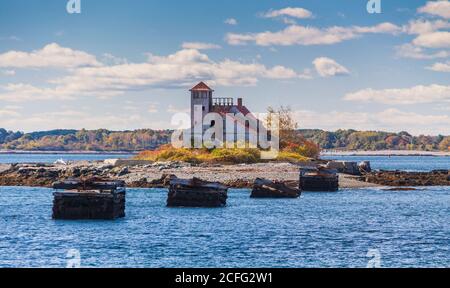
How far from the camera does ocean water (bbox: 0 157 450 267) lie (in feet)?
134

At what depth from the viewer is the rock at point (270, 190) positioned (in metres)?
81.9

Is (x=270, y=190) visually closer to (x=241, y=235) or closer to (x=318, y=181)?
(x=318, y=181)

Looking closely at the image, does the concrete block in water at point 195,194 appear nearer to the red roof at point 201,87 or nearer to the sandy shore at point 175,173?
the sandy shore at point 175,173

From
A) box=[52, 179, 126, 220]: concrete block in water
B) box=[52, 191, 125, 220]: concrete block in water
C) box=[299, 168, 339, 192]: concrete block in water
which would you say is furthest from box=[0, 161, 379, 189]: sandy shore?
box=[52, 179, 126, 220]: concrete block in water

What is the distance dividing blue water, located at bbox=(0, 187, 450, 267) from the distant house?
55.8 metres

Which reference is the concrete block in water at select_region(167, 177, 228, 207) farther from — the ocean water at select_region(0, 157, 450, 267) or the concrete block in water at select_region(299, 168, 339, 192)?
the concrete block in water at select_region(299, 168, 339, 192)

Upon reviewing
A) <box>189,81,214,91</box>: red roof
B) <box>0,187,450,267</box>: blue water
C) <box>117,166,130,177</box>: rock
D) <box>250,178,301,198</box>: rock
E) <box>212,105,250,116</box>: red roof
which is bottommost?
<box>0,187,450,267</box>: blue water

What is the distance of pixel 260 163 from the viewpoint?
124 m

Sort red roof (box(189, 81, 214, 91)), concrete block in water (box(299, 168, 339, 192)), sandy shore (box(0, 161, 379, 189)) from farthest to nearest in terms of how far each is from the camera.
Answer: red roof (box(189, 81, 214, 91))
sandy shore (box(0, 161, 379, 189))
concrete block in water (box(299, 168, 339, 192))

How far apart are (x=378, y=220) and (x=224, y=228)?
13.8 meters

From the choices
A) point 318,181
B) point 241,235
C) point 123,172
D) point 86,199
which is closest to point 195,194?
point 86,199

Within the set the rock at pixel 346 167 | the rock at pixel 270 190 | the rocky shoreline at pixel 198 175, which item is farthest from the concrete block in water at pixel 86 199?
the rock at pixel 346 167

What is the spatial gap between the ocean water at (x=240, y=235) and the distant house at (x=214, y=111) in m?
55.8

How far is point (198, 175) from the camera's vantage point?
336ft
